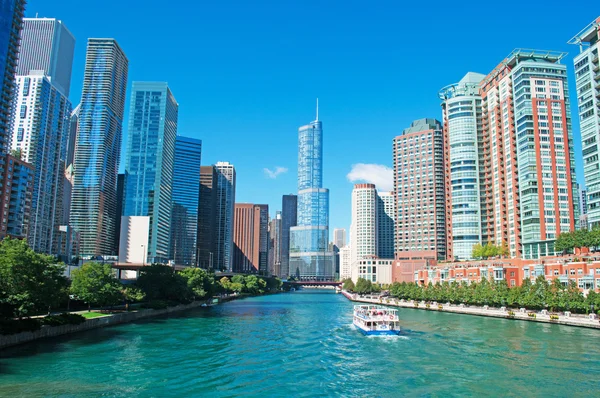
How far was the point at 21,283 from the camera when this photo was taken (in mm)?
68812

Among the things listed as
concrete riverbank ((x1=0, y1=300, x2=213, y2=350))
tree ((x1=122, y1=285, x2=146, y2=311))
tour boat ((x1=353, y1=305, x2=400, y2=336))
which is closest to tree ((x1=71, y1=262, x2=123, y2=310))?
concrete riverbank ((x1=0, y1=300, x2=213, y2=350))

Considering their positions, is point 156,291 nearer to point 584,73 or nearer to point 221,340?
point 221,340

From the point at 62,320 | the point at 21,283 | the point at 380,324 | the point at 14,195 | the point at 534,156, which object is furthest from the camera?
the point at 14,195

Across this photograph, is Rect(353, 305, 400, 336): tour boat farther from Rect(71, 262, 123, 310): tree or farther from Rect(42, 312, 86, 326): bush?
Rect(71, 262, 123, 310): tree

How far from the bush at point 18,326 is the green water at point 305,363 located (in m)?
2.77

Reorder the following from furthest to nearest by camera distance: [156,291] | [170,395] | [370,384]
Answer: [156,291] < [370,384] < [170,395]

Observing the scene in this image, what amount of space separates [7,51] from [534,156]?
594 ft

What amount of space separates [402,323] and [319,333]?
984 inches

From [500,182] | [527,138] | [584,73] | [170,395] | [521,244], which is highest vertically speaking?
[584,73]

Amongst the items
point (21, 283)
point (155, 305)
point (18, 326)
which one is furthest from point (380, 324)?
point (155, 305)

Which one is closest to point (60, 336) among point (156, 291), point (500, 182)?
point (156, 291)

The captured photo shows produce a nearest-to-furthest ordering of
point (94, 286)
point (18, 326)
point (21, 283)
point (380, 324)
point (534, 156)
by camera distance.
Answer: point (18, 326) < point (21, 283) < point (380, 324) < point (94, 286) < point (534, 156)

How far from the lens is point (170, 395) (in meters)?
46.9

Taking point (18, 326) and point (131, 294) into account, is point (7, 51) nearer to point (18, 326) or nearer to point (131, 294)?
point (131, 294)
